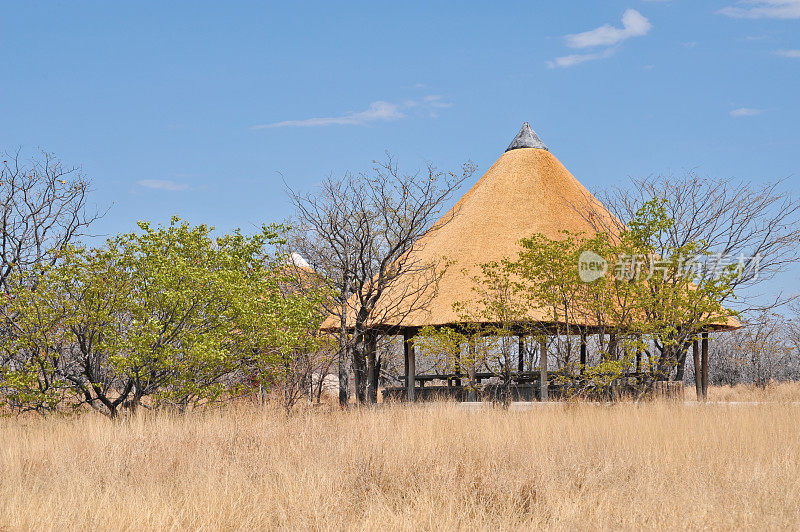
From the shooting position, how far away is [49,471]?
9.10 m

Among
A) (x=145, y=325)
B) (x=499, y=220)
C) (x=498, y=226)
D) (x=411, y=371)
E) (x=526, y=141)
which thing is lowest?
(x=411, y=371)

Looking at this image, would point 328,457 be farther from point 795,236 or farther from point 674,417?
point 795,236

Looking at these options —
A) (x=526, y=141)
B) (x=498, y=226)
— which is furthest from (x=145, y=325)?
(x=526, y=141)

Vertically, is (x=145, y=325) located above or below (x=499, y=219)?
below

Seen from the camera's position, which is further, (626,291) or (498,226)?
(498,226)

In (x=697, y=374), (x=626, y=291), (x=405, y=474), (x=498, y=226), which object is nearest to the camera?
(x=405, y=474)

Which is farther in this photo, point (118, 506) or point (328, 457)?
point (328, 457)

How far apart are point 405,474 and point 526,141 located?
20.1 meters

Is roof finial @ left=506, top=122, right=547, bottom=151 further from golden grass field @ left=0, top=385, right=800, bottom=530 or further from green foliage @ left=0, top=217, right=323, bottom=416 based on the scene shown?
golden grass field @ left=0, top=385, right=800, bottom=530

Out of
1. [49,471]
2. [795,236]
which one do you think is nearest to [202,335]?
[49,471]

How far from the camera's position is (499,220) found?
23.1 meters

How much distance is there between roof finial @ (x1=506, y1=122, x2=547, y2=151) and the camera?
26562 millimetres

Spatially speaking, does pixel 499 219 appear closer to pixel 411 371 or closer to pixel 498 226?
pixel 498 226

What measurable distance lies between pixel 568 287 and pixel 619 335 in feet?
5.35
